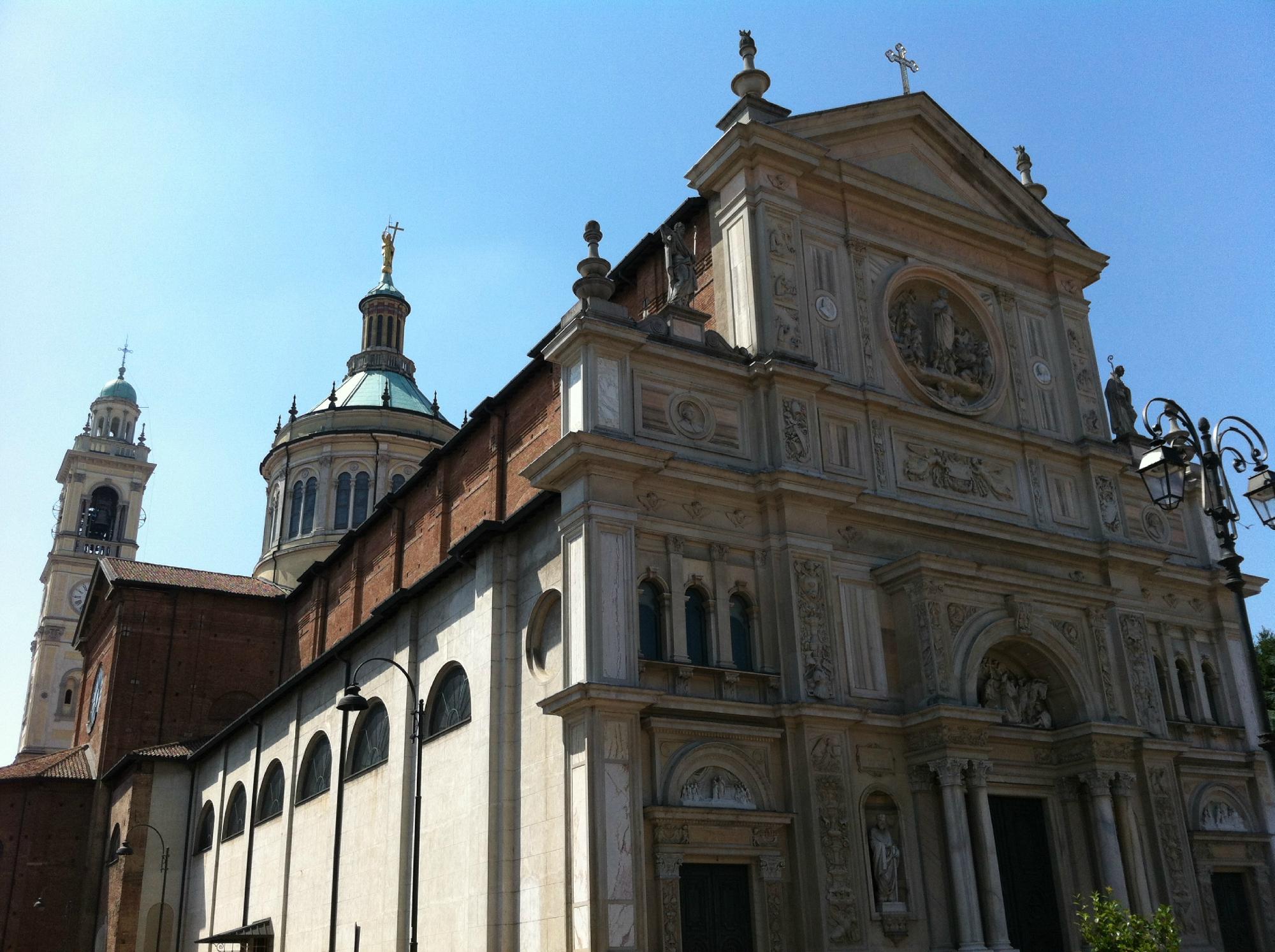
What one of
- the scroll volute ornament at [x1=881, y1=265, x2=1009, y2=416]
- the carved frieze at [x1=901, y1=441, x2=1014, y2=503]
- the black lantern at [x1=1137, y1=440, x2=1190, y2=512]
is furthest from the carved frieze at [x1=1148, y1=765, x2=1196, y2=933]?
the black lantern at [x1=1137, y1=440, x2=1190, y2=512]

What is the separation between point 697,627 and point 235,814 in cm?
2118

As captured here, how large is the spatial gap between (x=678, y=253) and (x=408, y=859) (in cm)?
1267

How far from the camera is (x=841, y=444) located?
2220cm

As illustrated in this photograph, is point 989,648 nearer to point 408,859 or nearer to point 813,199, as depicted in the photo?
point 813,199

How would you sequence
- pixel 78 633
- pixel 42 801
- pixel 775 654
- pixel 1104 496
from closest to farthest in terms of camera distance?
pixel 775 654 → pixel 1104 496 → pixel 42 801 → pixel 78 633

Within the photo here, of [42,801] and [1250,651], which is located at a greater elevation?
[42,801]

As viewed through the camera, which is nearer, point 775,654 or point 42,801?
point 775,654

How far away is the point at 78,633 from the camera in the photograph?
169 ft

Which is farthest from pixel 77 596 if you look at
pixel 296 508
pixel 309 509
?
pixel 309 509

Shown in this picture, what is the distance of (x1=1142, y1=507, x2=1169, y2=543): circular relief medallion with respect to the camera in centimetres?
2617

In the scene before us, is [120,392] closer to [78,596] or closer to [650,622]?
[78,596]

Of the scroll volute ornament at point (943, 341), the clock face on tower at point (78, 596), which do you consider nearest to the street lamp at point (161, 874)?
the scroll volute ornament at point (943, 341)

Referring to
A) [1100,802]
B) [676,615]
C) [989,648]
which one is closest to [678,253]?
[676,615]

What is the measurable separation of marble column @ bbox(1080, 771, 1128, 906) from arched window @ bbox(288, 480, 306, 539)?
38751 millimetres
